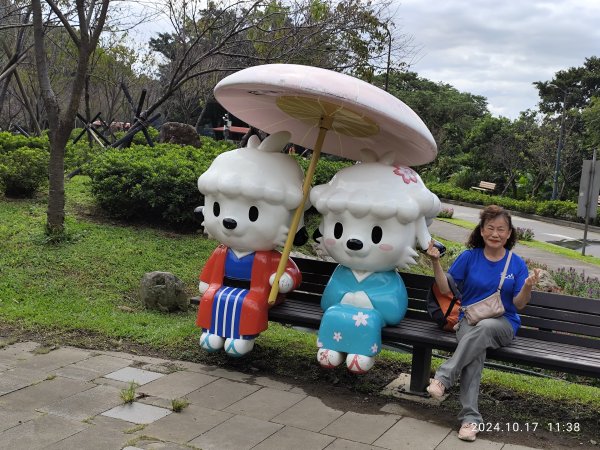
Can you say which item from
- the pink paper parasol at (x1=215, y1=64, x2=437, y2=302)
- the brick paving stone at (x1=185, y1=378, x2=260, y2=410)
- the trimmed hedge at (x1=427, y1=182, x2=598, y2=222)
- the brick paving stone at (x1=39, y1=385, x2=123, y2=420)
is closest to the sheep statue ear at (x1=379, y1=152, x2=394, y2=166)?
the pink paper parasol at (x1=215, y1=64, x2=437, y2=302)

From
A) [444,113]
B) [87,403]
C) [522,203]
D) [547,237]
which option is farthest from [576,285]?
[444,113]

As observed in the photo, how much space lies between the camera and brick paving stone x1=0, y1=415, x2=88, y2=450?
3559mm

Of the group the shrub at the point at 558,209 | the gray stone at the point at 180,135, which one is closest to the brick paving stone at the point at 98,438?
the gray stone at the point at 180,135

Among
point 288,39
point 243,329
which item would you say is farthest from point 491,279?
point 288,39

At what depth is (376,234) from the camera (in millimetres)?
4500

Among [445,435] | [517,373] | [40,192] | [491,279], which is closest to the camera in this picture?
[445,435]

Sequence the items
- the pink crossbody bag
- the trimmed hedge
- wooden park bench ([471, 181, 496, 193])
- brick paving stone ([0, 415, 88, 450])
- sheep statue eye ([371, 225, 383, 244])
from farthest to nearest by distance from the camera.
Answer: wooden park bench ([471, 181, 496, 193]), the trimmed hedge, sheep statue eye ([371, 225, 383, 244]), the pink crossbody bag, brick paving stone ([0, 415, 88, 450])

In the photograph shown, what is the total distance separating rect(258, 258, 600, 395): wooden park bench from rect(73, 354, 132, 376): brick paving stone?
3.88ft

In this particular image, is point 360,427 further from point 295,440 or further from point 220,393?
point 220,393

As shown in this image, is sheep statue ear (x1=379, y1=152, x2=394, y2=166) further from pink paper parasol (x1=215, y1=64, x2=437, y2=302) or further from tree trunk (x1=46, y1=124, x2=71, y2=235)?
tree trunk (x1=46, y1=124, x2=71, y2=235)

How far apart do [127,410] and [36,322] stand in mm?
2118

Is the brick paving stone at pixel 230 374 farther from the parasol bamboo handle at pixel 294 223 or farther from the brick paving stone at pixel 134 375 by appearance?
the parasol bamboo handle at pixel 294 223

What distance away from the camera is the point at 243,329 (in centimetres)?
481

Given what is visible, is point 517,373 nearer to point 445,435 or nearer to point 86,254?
point 445,435
